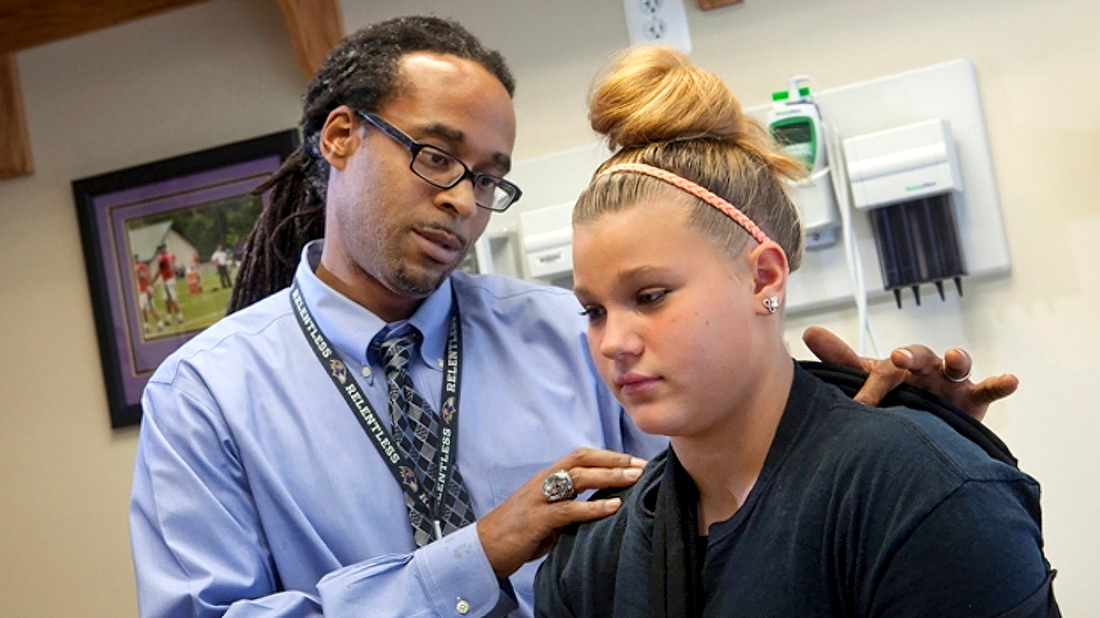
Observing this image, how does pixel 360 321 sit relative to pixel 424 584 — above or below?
above

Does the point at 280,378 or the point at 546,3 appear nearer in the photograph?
the point at 280,378

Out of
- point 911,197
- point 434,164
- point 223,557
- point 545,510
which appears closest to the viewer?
point 545,510

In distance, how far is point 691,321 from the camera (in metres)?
0.97

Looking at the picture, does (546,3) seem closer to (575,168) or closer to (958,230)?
(575,168)

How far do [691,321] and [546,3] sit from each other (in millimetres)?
1519

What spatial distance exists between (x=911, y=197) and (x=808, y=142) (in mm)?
192

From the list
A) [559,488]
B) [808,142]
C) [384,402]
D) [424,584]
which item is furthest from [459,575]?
[808,142]

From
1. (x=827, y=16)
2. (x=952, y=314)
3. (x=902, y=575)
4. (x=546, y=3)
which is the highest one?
(x=546, y=3)

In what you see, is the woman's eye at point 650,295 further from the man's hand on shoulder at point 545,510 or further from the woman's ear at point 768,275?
the man's hand on shoulder at point 545,510

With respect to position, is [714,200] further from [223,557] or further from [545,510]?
[223,557]

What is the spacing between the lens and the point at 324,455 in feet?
4.71

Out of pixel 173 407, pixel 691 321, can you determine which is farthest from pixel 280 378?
pixel 691 321

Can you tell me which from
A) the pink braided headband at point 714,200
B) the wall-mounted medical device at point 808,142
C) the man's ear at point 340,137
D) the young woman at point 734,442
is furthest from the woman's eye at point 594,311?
the wall-mounted medical device at point 808,142

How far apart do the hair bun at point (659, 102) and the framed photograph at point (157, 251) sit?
157cm
